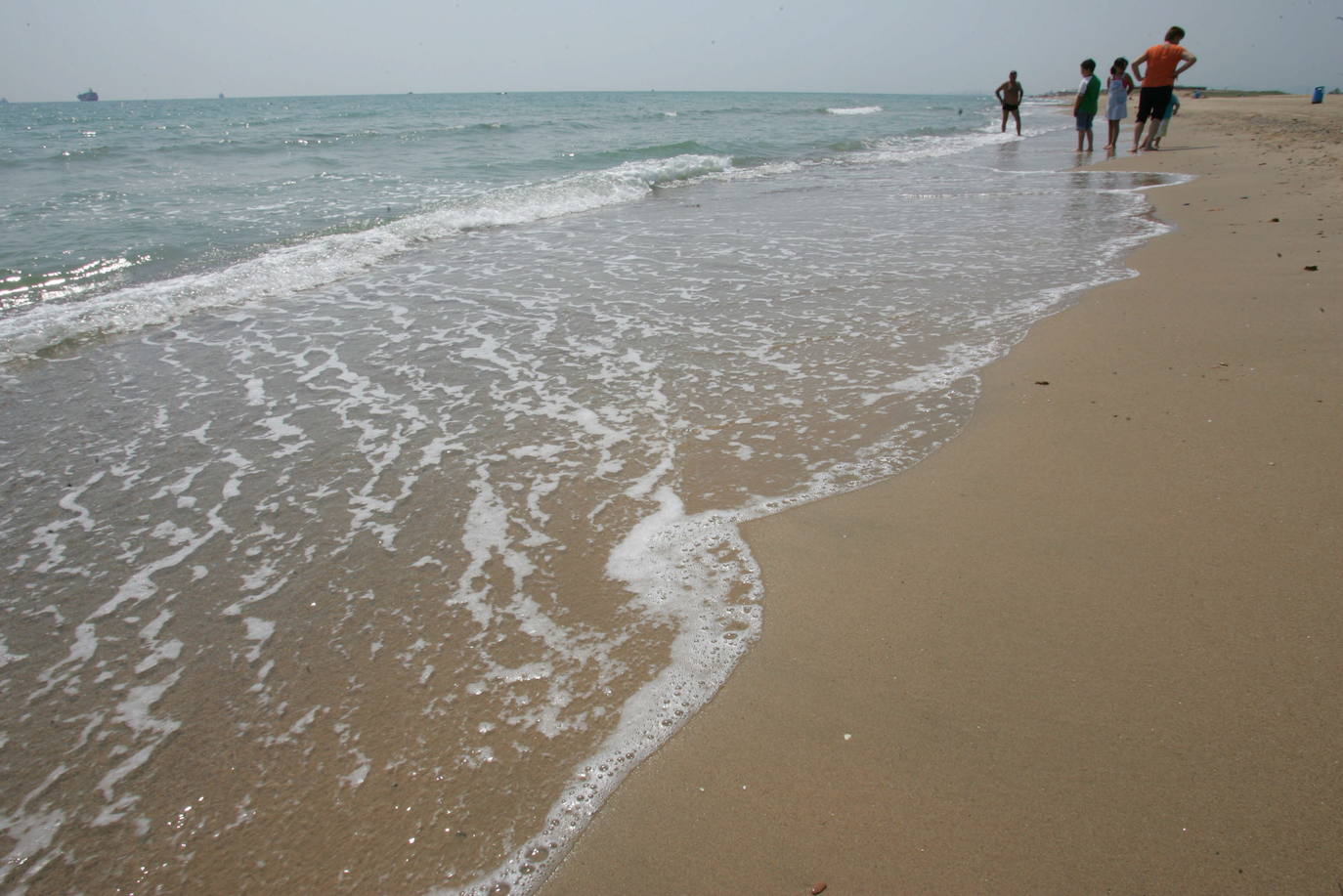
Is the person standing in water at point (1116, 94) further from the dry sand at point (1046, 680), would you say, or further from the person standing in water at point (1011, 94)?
the dry sand at point (1046, 680)

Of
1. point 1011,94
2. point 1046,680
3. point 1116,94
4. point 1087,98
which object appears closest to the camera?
point 1046,680

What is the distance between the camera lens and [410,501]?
3068 millimetres

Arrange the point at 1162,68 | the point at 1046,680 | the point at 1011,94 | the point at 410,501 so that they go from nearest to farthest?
the point at 1046,680 < the point at 410,501 < the point at 1162,68 < the point at 1011,94

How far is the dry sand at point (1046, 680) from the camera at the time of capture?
5.06 feet

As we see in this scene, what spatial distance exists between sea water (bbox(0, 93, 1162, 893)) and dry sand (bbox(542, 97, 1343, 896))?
205 mm

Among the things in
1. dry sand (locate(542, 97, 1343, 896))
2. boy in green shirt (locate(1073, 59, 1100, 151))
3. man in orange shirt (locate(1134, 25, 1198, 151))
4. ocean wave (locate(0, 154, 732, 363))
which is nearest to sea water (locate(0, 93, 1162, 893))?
ocean wave (locate(0, 154, 732, 363))

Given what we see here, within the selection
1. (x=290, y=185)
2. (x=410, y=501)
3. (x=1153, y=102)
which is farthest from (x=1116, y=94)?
(x=410, y=501)

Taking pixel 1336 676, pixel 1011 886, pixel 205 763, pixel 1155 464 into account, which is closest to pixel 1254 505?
pixel 1155 464

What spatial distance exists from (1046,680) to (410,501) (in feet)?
7.95

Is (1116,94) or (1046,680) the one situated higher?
(1116,94)

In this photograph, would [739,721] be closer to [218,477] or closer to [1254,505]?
[1254,505]

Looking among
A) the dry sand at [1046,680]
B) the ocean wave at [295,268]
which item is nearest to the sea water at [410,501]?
the ocean wave at [295,268]

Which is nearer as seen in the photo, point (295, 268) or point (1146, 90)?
point (295, 268)

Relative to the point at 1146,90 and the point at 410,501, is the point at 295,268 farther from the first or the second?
the point at 1146,90
